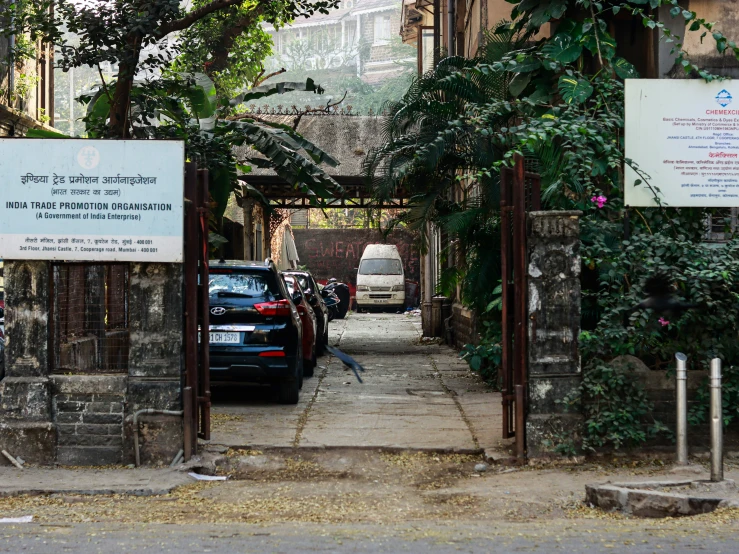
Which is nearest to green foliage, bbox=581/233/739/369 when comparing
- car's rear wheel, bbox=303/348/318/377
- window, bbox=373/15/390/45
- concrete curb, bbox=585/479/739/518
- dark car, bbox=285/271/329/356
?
concrete curb, bbox=585/479/739/518

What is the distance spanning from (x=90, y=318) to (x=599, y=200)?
16.7ft

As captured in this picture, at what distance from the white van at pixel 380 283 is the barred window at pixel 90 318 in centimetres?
2534

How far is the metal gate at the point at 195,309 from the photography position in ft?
26.9

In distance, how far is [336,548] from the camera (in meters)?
5.57

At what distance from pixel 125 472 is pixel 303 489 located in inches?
63.8

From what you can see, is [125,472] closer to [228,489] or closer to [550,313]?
[228,489]

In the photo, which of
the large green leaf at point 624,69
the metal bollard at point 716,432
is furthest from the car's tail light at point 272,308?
the metal bollard at point 716,432

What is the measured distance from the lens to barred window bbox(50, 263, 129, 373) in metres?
8.36

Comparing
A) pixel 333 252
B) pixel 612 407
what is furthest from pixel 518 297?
pixel 333 252

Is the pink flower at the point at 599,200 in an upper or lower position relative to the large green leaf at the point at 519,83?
lower

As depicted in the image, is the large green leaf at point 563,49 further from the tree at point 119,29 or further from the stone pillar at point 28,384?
the stone pillar at point 28,384

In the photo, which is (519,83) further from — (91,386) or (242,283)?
(91,386)

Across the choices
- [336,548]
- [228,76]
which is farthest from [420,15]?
[336,548]

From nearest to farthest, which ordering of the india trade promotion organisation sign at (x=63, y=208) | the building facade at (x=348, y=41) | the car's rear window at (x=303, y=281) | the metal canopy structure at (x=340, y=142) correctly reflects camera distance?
the india trade promotion organisation sign at (x=63, y=208), the car's rear window at (x=303, y=281), the metal canopy structure at (x=340, y=142), the building facade at (x=348, y=41)
